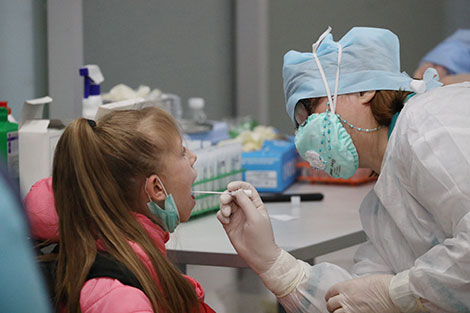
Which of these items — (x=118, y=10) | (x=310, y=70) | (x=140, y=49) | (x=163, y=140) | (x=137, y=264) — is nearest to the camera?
(x=137, y=264)

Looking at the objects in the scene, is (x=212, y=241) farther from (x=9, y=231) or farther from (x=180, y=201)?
(x=9, y=231)

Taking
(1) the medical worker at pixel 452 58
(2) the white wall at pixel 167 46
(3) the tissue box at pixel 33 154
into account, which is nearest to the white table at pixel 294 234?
(3) the tissue box at pixel 33 154

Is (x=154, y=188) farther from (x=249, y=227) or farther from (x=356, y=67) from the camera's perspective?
(x=356, y=67)

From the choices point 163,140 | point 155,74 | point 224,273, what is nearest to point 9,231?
point 163,140

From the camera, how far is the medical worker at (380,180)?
1.24 metres

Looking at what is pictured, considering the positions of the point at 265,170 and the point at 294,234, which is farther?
the point at 265,170

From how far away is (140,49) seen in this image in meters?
3.28

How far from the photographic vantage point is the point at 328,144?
1.54 meters

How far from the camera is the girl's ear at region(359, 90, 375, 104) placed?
1.55 m

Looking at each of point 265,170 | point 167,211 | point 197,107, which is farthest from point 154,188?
point 197,107

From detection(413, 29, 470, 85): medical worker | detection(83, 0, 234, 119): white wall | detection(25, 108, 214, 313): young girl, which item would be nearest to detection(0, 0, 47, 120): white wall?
detection(83, 0, 234, 119): white wall

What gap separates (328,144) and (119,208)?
552 mm

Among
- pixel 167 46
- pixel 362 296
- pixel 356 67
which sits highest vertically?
pixel 167 46

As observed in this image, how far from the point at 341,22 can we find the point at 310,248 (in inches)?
89.9
